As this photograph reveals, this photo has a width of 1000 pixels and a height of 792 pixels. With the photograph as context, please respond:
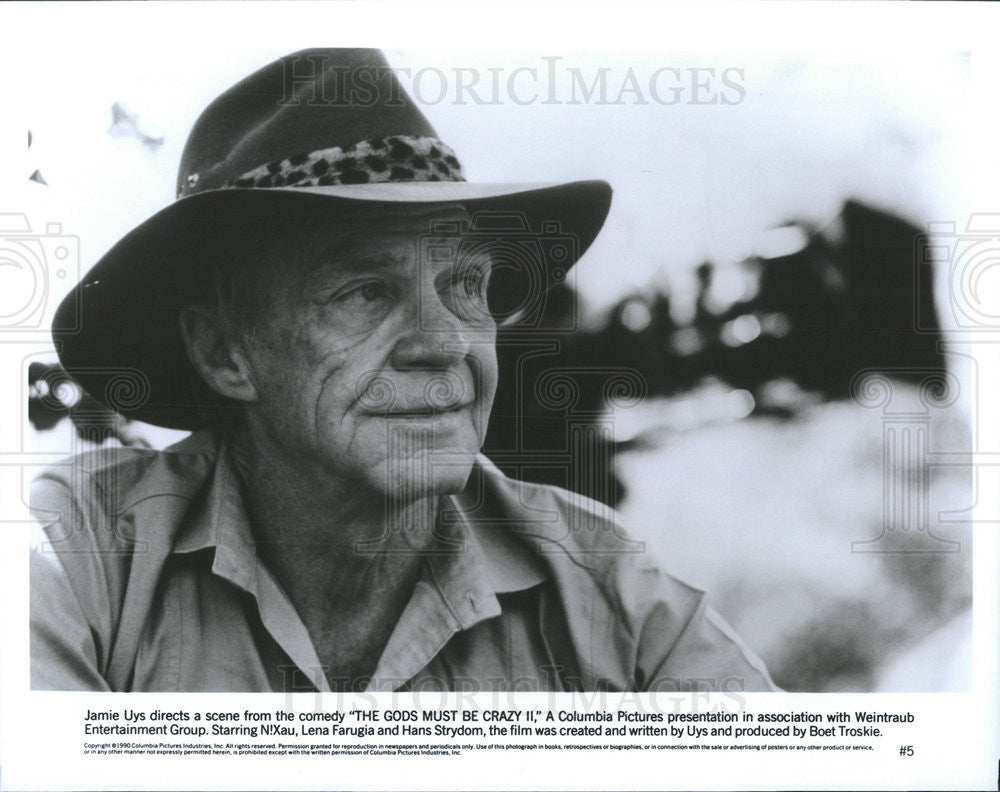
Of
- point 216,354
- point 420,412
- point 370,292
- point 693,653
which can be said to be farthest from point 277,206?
point 693,653

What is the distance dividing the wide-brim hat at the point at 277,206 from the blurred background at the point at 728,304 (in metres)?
0.08

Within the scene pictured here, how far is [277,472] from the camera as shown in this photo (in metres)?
4.19

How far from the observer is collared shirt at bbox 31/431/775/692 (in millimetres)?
4164

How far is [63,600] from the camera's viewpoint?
4.23 metres

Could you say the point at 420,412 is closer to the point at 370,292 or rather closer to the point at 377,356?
the point at 377,356

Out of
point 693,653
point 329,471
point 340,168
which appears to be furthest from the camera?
point 693,653

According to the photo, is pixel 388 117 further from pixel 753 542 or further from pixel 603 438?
pixel 753 542

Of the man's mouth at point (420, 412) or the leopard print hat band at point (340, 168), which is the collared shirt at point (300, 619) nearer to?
the man's mouth at point (420, 412)

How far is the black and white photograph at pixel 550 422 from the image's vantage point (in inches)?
164

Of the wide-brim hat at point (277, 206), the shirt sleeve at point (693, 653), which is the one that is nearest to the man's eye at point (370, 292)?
the wide-brim hat at point (277, 206)

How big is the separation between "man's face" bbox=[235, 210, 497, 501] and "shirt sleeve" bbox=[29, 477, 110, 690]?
0.80 metres

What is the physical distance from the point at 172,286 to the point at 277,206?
0.48m

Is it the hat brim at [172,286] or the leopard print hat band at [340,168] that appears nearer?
the leopard print hat band at [340,168]

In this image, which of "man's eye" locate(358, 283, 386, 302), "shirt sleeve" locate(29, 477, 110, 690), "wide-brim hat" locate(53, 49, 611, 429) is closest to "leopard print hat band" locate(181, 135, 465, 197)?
"wide-brim hat" locate(53, 49, 611, 429)
